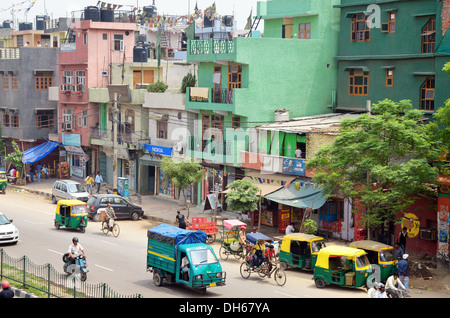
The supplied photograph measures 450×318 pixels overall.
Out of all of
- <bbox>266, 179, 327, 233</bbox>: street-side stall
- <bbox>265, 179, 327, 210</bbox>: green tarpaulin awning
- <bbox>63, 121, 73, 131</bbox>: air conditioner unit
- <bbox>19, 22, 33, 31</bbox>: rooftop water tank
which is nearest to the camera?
<bbox>265, 179, 327, 210</bbox>: green tarpaulin awning

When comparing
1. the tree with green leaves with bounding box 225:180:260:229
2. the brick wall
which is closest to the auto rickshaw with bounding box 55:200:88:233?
the tree with green leaves with bounding box 225:180:260:229

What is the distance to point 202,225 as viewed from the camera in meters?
34.8

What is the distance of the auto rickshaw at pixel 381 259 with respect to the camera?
26.5 m

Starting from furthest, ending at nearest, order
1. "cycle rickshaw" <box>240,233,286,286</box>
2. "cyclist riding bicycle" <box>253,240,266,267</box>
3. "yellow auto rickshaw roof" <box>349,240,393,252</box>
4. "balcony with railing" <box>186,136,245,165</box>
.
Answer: "balcony with railing" <box>186,136,245,165</box>, "cyclist riding bicycle" <box>253,240,266,267</box>, "yellow auto rickshaw roof" <box>349,240,393,252</box>, "cycle rickshaw" <box>240,233,286,286</box>

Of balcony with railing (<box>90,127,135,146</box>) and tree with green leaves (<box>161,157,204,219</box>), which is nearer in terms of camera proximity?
tree with green leaves (<box>161,157,204,219</box>)

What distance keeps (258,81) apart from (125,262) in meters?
16.0

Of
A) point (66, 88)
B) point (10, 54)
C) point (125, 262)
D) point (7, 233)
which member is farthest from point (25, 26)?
point (125, 262)

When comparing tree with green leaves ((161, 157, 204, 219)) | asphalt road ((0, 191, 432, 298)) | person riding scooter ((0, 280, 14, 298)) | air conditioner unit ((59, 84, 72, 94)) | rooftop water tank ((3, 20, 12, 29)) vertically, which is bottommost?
asphalt road ((0, 191, 432, 298))

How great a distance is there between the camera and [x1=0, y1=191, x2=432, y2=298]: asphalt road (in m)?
25.2

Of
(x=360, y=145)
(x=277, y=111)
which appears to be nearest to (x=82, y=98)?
(x=277, y=111)

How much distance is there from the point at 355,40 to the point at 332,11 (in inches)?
Answer: 101

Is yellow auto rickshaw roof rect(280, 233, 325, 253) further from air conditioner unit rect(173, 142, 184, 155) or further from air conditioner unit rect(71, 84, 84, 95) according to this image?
air conditioner unit rect(71, 84, 84, 95)

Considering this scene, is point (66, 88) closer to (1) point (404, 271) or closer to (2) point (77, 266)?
(2) point (77, 266)

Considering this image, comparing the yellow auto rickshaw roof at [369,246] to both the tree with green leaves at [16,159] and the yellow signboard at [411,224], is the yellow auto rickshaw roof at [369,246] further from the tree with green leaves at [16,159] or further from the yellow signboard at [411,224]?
the tree with green leaves at [16,159]
